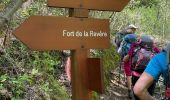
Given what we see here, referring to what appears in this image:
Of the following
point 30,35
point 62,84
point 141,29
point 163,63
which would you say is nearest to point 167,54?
point 163,63

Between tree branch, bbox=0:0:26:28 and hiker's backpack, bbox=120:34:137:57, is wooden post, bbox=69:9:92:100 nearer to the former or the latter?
tree branch, bbox=0:0:26:28

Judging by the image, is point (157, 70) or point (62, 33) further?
point (62, 33)

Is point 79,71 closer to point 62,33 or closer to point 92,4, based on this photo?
point 62,33

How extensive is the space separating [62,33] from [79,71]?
1.44 feet

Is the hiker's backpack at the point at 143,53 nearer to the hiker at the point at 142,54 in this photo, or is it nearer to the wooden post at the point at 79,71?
the hiker at the point at 142,54

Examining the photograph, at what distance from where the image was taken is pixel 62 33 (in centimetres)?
375

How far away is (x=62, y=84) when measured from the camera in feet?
23.7

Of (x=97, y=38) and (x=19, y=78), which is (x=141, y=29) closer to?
(x=19, y=78)

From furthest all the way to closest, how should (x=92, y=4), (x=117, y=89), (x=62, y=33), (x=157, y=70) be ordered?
1. (x=117, y=89)
2. (x=92, y=4)
3. (x=62, y=33)
4. (x=157, y=70)

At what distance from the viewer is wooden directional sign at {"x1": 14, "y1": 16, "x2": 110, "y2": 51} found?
354 centimetres

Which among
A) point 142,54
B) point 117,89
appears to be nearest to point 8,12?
point 142,54

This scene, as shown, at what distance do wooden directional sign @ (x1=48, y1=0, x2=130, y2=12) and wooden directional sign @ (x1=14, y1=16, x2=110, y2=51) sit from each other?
14 centimetres

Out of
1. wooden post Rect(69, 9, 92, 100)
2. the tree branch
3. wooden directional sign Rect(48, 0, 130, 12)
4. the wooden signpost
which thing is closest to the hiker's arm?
the wooden signpost

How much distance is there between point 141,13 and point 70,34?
56.0 feet
